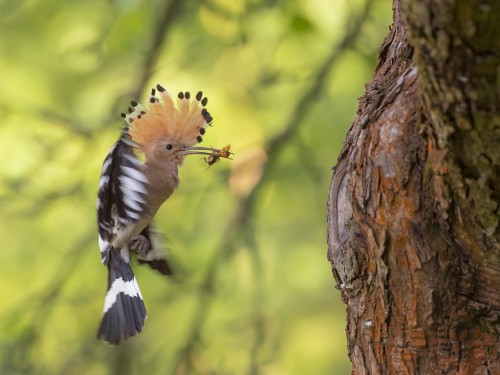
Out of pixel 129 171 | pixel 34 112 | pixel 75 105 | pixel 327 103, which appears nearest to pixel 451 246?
pixel 129 171

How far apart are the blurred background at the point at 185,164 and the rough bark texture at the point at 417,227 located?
1.53 meters

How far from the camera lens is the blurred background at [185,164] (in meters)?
3.05

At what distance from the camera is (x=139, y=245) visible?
218 centimetres

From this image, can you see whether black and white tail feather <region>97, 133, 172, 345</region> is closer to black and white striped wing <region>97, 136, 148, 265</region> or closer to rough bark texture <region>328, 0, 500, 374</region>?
black and white striped wing <region>97, 136, 148, 265</region>

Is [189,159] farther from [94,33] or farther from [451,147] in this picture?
[451,147]

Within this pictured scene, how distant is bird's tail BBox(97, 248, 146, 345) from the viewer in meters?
2.18

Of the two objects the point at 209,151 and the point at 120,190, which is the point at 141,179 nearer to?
the point at 120,190

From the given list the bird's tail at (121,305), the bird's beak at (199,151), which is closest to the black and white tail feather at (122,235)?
the bird's tail at (121,305)

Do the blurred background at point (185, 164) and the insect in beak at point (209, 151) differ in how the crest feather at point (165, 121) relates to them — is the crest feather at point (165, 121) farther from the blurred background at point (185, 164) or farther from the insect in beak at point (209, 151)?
the blurred background at point (185, 164)

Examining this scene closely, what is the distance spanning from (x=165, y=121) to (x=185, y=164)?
3.30 feet

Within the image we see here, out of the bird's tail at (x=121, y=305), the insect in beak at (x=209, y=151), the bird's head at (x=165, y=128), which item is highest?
the bird's head at (x=165, y=128)

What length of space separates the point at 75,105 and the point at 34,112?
1.04ft

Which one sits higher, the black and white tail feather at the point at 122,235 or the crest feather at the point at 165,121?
the crest feather at the point at 165,121

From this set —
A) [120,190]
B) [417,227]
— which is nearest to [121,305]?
[120,190]
